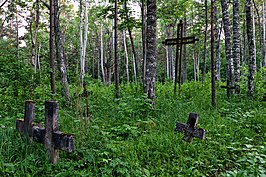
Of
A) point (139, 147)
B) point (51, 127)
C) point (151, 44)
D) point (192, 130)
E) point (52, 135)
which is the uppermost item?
point (151, 44)

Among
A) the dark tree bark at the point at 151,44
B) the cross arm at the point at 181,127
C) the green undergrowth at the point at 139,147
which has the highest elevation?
the dark tree bark at the point at 151,44

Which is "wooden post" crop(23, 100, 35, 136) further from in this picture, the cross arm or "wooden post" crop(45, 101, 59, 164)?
the cross arm

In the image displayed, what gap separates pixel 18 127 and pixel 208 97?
25.0 ft

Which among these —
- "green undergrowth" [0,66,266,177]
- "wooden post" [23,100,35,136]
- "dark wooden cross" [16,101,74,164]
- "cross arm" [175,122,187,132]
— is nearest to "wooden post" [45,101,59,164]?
"dark wooden cross" [16,101,74,164]

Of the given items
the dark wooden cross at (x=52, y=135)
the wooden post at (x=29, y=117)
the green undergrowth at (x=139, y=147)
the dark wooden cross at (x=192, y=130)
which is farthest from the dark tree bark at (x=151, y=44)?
the dark wooden cross at (x=52, y=135)

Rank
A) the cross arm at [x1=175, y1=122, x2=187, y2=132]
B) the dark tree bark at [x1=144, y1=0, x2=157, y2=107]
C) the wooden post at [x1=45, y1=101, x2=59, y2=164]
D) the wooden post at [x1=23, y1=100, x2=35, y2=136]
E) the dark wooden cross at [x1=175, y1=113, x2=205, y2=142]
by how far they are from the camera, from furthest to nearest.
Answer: the dark tree bark at [x1=144, y1=0, x2=157, y2=107]
the cross arm at [x1=175, y1=122, x2=187, y2=132]
the dark wooden cross at [x1=175, y1=113, x2=205, y2=142]
the wooden post at [x1=23, y1=100, x2=35, y2=136]
the wooden post at [x1=45, y1=101, x2=59, y2=164]

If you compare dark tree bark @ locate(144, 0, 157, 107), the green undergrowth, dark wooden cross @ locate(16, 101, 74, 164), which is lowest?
the green undergrowth

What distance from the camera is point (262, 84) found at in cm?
971

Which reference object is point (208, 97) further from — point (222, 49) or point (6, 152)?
point (222, 49)

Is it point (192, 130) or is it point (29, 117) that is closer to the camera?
point (29, 117)

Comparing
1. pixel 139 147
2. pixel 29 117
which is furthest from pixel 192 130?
pixel 29 117

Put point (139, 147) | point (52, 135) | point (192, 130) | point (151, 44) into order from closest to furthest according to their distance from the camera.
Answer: point (52, 135) → point (139, 147) → point (192, 130) → point (151, 44)

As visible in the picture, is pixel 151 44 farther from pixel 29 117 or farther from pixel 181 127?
pixel 29 117

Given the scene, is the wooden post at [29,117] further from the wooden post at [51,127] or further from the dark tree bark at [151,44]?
the dark tree bark at [151,44]
